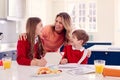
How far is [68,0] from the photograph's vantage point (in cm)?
824

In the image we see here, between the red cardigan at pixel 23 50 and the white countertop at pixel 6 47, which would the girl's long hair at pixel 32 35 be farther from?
the white countertop at pixel 6 47

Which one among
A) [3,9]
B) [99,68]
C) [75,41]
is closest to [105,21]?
[3,9]

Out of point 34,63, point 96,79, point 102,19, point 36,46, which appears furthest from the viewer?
point 102,19

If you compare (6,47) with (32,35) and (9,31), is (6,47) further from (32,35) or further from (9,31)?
(32,35)

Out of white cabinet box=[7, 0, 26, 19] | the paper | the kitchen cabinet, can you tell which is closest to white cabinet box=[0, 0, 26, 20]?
white cabinet box=[7, 0, 26, 19]

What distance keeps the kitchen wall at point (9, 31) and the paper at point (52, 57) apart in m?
3.14

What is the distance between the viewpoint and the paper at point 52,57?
6.18 ft

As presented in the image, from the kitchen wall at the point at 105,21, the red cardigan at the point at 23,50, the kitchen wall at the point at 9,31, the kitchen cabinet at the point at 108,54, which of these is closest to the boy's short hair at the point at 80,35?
the red cardigan at the point at 23,50

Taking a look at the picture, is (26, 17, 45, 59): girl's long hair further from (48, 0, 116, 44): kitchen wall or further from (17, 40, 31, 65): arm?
(48, 0, 116, 44): kitchen wall

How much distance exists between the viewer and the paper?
1883 mm

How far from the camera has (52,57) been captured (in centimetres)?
189

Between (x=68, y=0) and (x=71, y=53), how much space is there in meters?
5.93

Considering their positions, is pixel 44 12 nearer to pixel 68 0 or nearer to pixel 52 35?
pixel 68 0

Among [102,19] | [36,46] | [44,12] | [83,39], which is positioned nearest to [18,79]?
[36,46]
